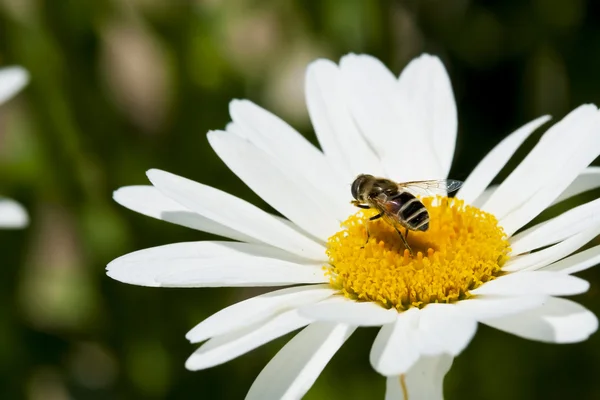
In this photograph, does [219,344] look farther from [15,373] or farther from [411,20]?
[411,20]

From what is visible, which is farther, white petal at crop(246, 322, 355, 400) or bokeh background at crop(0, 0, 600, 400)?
bokeh background at crop(0, 0, 600, 400)

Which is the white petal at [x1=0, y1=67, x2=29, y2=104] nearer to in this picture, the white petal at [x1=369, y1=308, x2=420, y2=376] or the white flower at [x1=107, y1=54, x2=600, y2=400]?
the white flower at [x1=107, y1=54, x2=600, y2=400]

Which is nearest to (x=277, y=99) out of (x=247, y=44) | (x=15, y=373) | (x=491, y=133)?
(x=247, y=44)

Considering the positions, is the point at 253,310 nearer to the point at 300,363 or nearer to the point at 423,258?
the point at 300,363

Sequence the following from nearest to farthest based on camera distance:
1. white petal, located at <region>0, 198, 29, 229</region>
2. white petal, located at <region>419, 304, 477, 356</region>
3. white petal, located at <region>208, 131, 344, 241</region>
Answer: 1. white petal, located at <region>419, 304, 477, 356</region>
2. white petal, located at <region>208, 131, 344, 241</region>
3. white petal, located at <region>0, 198, 29, 229</region>

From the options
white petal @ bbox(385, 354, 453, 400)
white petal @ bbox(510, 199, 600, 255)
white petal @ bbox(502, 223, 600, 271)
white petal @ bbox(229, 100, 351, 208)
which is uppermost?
white petal @ bbox(229, 100, 351, 208)

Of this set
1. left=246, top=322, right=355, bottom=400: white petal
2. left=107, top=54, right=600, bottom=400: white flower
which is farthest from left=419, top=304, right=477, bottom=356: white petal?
left=246, top=322, right=355, bottom=400: white petal
